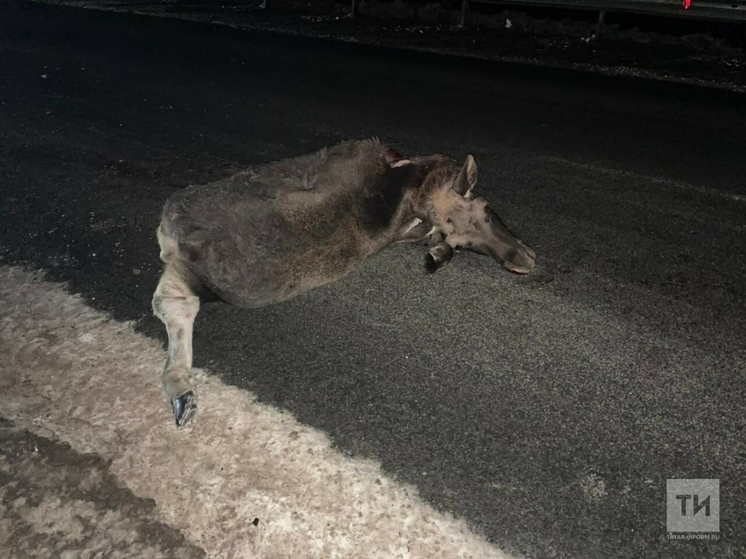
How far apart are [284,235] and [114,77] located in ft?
26.1

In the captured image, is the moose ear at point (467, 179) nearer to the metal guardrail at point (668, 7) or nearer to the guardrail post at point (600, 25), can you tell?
the metal guardrail at point (668, 7)

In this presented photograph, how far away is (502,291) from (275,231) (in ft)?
5.84

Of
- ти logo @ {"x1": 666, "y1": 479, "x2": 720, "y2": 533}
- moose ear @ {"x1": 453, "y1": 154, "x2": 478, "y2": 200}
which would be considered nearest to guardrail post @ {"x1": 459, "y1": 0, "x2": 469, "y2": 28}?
moose ear @ {"x1": 453, "y1": 154, "x2": 478, "y2": 200}

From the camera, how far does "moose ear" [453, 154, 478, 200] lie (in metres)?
4.31

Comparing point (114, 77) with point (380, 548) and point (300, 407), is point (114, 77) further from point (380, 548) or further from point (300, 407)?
point (380, 548)

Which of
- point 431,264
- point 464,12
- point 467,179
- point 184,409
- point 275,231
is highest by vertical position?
point 464,12

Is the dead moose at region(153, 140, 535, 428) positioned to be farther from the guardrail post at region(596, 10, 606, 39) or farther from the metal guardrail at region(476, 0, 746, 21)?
the guardrail post at region(596, 10, 606, 39)

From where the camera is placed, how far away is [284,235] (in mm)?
3623

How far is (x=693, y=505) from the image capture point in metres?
2.76

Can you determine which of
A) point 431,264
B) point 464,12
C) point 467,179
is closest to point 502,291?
point 431,264

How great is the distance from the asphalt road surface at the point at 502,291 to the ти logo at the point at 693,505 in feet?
0.18

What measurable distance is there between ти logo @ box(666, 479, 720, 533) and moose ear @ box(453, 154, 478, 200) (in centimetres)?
238

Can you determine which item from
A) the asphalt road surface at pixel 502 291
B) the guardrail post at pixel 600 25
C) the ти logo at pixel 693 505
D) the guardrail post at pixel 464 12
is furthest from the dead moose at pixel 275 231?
the guardrail post at pixel 464 12

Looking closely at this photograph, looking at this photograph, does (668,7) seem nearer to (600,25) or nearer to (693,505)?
(600,25)
